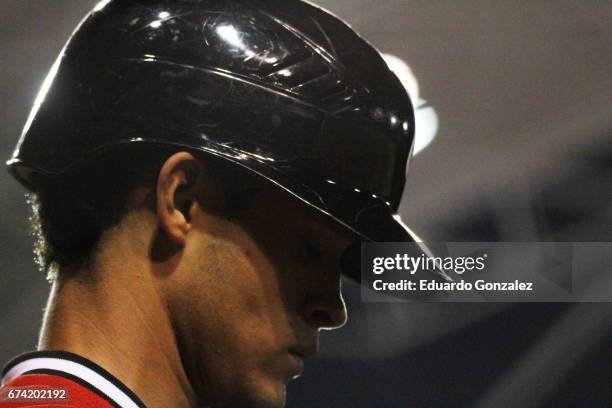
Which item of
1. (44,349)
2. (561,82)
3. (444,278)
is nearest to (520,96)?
(561,82)

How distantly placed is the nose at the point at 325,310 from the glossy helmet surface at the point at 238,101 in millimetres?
92

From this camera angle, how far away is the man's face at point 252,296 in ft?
3.55

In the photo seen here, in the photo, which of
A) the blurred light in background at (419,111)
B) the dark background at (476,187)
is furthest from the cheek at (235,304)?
the blurred light in background at (419,111)

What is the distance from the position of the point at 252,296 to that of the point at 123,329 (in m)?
0.15

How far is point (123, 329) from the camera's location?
1.07m

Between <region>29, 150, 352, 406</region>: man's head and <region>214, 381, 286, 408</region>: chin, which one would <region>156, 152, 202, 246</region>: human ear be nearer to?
<region>29, 150, 352, 406</region>: man's head

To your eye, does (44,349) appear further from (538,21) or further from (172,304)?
(538,21)

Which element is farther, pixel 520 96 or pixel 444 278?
pixel 520 96

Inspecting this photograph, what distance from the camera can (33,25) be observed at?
5.52ft

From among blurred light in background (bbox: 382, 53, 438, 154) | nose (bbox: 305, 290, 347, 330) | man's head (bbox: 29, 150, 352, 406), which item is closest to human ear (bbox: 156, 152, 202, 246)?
man's head (bbox: 29, 150, 352, 406)

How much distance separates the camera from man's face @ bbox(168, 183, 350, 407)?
1.08 m

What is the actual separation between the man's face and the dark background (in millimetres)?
404

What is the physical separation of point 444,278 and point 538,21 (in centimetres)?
58

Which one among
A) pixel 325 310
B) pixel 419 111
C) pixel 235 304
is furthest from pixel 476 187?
pixel 235 304
